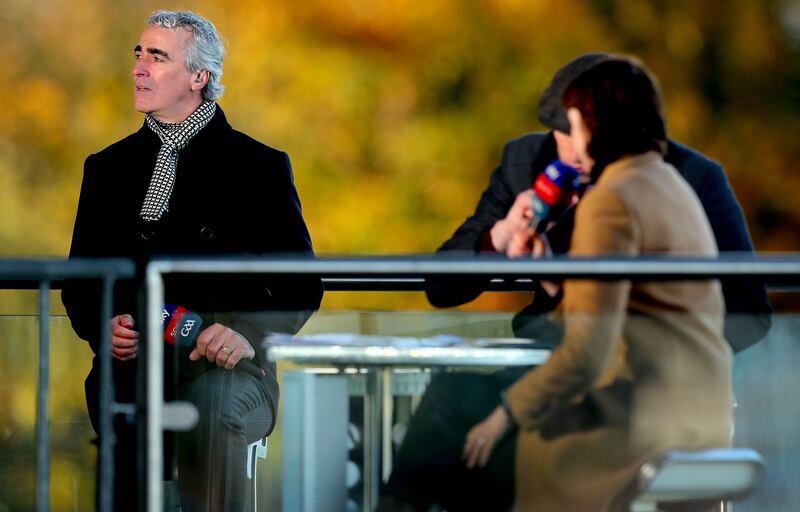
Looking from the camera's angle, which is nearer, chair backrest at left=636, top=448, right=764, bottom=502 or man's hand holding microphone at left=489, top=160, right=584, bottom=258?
chair backrest at left=636, top=448, right=764, bottom=502

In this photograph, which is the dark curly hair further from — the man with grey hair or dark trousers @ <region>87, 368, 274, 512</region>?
dark trousers @ <region>87, 368, 274, 512</region>

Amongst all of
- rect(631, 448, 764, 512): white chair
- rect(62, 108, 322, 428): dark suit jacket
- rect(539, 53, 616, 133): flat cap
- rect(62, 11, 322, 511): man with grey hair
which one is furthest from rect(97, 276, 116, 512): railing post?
rect(539, 53, 616, 133): flat cap

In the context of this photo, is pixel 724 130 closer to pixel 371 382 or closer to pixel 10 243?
pixel 10 243

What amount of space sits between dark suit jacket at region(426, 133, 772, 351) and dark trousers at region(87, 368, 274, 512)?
479 millimetres

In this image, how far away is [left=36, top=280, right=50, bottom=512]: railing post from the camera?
3025mm

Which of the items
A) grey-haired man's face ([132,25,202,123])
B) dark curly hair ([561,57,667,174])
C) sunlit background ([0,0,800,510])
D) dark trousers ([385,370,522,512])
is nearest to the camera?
dark trousers ([385,370,522,512])

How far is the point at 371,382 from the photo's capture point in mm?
3027

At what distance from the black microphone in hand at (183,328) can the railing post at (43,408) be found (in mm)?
217

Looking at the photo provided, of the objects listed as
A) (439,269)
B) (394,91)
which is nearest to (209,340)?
(439,269)

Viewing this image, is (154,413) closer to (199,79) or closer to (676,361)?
(676,361)

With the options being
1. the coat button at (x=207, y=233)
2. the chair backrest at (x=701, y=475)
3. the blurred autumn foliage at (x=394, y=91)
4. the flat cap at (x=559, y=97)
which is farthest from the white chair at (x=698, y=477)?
the blurred autumn foliage at (x=394, y=91)

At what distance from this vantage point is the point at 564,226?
3838 mm

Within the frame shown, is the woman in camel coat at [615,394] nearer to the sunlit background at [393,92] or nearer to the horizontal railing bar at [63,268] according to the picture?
the horizontal railing bar at [63,268]

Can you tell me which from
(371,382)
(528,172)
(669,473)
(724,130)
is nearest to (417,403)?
(371,382)
